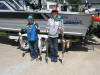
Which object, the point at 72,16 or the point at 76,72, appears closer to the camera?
the point at 76,72

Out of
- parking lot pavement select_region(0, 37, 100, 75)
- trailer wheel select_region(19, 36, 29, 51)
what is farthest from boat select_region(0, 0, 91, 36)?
parking lot pavement select_region(0, 37, 100, 75)

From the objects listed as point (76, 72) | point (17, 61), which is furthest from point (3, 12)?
point (76, 72)

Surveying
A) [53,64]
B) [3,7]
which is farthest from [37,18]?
[53,64]

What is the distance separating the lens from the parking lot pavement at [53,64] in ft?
15.9

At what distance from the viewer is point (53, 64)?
17.9 feet

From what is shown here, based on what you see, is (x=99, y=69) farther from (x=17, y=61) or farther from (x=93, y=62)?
(x=17, y=61)

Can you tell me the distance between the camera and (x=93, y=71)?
4934mm

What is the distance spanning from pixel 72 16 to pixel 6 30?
328cm

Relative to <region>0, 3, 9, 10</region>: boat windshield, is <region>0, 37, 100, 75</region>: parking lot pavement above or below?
below

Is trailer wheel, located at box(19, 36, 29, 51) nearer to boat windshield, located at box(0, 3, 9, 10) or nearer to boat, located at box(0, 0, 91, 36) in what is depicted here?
boat, located at box(0, 0, 91, 36)

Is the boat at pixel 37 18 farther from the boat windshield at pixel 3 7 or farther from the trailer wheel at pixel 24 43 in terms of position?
the trailer wheel at pixel 24 43

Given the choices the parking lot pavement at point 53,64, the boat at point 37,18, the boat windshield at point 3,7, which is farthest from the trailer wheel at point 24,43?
the boat windshield at point 3,7

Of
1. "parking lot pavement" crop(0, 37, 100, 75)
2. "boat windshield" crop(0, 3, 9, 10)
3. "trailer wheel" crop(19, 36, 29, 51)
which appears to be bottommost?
"parking lot pavement" crop(0, 37, 100, 75)

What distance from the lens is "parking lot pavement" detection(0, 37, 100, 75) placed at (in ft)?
15.9
